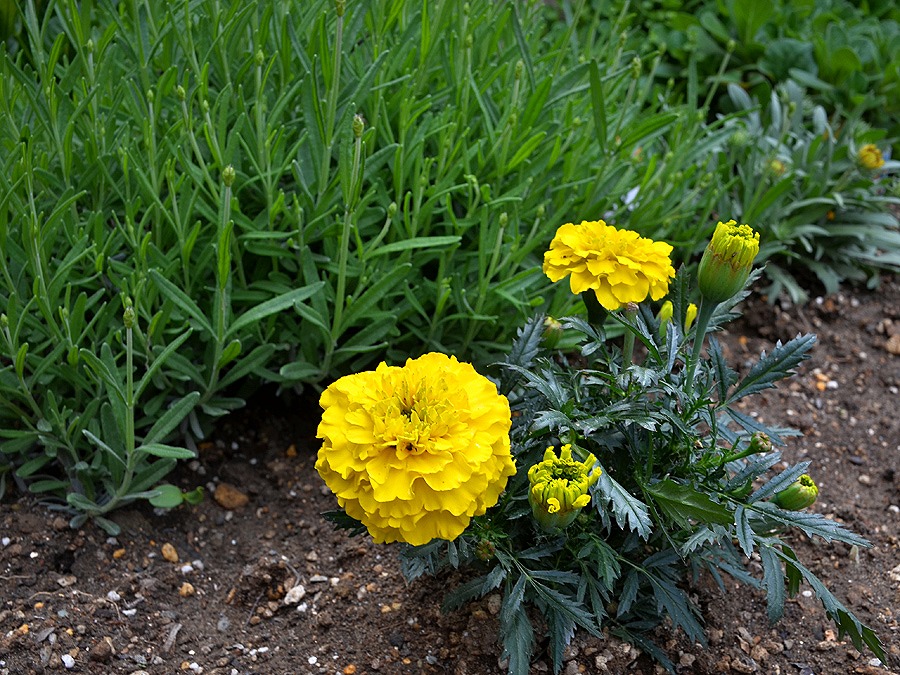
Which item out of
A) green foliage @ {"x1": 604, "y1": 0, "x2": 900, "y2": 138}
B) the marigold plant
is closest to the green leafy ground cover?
the marigold plant

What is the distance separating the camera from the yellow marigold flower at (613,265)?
4.80ft

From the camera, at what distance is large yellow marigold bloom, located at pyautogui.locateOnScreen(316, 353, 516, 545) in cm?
123

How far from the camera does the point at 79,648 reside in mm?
1618

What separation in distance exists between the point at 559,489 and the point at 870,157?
1.80 metres

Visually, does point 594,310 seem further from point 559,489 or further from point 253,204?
point 253,204

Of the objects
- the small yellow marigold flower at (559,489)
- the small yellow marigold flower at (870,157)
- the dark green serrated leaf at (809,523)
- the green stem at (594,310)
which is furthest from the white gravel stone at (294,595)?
the small yellow marigold flower at (870,157)

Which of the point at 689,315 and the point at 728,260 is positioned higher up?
the point at 728,260

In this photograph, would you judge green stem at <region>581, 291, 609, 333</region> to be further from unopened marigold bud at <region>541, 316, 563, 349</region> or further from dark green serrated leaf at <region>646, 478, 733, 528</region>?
dark green serrated leaf at <region>646, 478, 733, 528</region>

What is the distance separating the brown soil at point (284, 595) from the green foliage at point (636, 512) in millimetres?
122

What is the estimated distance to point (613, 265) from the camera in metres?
1.46

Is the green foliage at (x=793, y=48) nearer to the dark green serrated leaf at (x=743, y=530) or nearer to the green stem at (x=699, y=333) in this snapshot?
the green stem at (x=699, y=333)

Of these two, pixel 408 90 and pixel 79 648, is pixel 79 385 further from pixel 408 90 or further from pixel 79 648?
pixel 408 90

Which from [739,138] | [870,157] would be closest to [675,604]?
[739,138]

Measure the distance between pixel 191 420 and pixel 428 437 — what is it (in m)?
0.83
